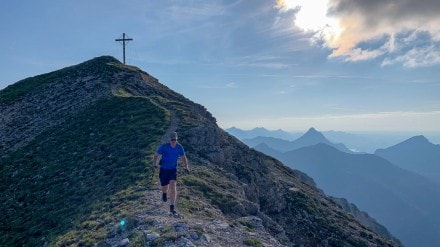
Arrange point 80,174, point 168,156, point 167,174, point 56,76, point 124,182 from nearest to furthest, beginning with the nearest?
point 168,156
point 167,174
point 124,182
point 80,174
point 56,76

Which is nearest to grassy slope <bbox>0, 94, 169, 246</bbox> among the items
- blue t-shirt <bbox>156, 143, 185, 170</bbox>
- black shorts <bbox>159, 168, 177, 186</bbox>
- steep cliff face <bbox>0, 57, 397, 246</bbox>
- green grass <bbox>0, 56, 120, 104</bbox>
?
steep cliff face <bbox>0, 57, 397, 246</bbox>

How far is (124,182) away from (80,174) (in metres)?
6.48

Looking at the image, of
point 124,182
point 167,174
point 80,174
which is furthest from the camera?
point 80,174

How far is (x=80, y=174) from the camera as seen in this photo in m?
30.1

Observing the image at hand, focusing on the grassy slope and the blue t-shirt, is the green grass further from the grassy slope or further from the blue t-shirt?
the blue t-shirt

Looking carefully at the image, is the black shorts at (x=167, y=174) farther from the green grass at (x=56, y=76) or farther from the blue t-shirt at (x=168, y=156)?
the green grass at (x=56, y=76)

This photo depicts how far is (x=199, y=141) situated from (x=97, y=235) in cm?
2079

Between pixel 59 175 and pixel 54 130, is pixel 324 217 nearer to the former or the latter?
pixel 59 175

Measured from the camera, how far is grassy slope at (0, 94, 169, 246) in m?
22.3

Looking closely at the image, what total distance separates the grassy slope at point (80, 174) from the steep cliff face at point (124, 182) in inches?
4.4

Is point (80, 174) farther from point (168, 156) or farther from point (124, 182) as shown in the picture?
point (168, 156)

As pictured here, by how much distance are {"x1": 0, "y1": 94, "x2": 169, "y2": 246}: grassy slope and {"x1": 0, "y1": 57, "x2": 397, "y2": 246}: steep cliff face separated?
0.37 ft

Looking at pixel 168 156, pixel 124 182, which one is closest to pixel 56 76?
pixel 124 182

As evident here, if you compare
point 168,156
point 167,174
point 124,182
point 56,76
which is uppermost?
point 56,76
